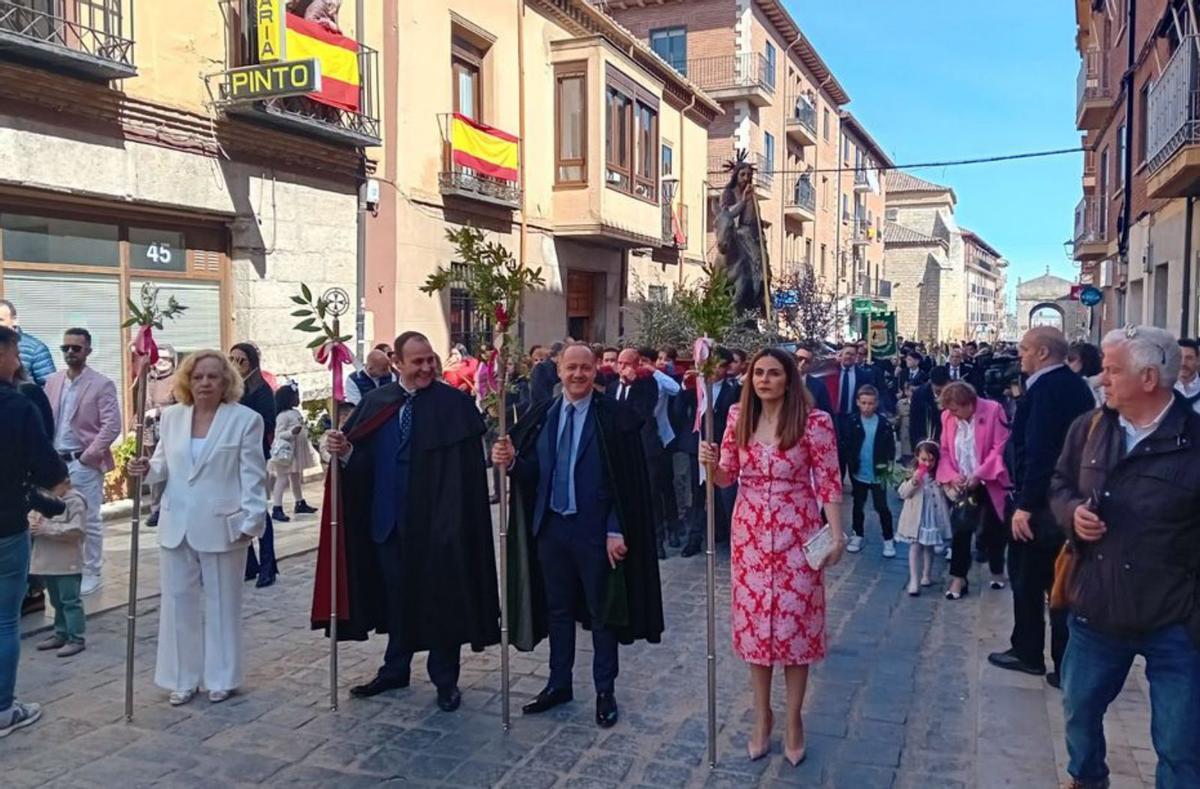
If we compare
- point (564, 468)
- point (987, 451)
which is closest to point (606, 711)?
point (564, 468)

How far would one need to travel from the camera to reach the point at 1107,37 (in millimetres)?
22672

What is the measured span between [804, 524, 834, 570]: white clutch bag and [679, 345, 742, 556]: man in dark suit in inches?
154

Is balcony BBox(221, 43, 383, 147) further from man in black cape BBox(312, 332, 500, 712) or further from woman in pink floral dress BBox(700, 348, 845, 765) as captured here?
woman in pink floral dress BBox(700, 348, 845, 765)

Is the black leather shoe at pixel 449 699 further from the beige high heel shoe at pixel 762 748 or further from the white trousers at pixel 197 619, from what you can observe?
the beige high heel shoe at pixel 762 748

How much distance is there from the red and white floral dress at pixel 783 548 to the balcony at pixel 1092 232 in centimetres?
2261

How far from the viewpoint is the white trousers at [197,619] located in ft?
16.8

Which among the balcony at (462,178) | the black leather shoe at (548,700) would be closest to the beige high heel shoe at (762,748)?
the black leather shoe at (548,700)

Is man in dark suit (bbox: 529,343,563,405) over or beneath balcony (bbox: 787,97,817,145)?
beneath

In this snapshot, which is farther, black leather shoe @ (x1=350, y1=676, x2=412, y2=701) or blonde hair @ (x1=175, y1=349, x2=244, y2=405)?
black leather shoe @ (x1=350, y1=676, x2=412, y2=701)

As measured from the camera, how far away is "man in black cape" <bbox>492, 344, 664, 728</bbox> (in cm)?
488

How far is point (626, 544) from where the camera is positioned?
491cm

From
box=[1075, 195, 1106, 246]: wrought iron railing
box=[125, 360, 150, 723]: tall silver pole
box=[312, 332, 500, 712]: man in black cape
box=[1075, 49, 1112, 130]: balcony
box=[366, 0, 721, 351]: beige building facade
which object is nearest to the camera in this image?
box=[125, 360, 150, 723]: tall silver pole

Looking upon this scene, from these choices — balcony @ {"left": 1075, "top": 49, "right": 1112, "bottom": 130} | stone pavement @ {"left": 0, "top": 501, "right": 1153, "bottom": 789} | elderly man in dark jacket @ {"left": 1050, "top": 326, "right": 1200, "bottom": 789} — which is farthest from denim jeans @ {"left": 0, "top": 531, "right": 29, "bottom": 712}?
balcony @ {"left": 1075, "top": 49, "right": 1112, "bottom": 130}

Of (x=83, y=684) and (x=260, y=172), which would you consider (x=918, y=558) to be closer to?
(x=83, y=684)
